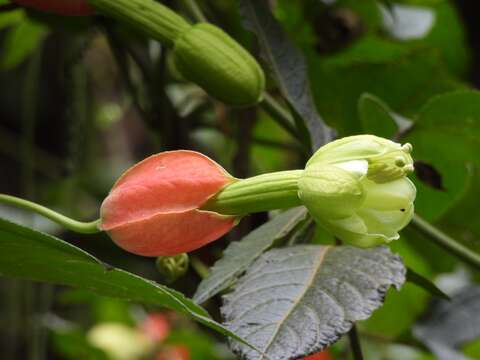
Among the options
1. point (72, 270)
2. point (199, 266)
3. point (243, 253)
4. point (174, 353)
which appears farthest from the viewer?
point (174, 353)

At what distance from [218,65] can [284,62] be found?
8 cm

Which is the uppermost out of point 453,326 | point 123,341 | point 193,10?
point 193,10

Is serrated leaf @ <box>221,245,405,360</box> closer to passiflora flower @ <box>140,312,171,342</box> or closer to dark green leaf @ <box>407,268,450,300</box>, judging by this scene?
dark green leaf @ <box>407,268,450,300</box>

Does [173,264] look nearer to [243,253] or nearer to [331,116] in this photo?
[243,253]

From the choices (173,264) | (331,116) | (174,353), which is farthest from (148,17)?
(174,353)

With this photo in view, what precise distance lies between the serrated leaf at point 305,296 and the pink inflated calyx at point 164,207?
0.04 meters

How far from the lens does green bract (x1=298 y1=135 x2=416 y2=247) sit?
0.44 meters

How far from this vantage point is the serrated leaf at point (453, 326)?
802 millimetres

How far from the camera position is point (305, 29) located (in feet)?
2.89

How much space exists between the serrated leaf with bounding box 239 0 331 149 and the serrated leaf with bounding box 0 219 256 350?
0.23 meters

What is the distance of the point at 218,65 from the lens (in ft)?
1.83

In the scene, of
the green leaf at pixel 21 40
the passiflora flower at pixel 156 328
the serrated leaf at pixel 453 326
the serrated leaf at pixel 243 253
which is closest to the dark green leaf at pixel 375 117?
the serrated leaf at pixel 243 253

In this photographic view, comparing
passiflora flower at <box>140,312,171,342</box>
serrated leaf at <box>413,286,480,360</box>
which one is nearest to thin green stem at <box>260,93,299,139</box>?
serrated leaf at <box>413,286,480,360</box>

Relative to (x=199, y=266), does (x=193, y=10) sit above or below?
above
